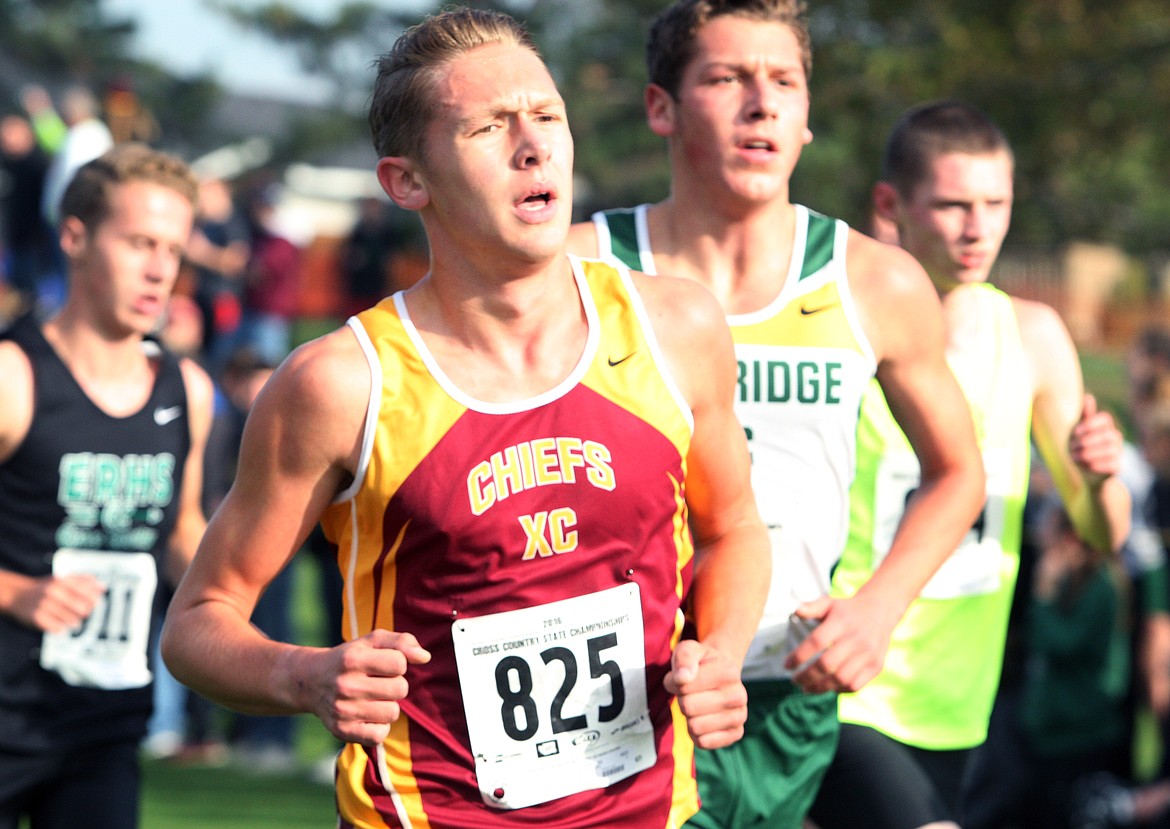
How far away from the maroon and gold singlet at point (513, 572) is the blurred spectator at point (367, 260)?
47.4 ft

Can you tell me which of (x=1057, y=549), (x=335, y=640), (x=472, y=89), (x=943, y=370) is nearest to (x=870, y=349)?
(x=943, y=370)

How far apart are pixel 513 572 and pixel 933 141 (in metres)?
2.44

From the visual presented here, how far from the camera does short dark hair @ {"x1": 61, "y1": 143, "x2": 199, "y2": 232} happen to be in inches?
193

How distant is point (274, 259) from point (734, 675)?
13.6 meters

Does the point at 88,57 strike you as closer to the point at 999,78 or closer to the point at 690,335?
the point at 999,78

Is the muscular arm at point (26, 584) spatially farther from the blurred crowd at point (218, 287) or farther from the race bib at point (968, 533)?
the blurred crowd at point (218, 287)

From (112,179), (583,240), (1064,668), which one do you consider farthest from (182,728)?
(583,240)

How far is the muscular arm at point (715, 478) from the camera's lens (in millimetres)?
3203

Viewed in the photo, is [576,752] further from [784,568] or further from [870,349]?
[870,349]

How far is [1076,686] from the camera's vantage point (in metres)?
8.17

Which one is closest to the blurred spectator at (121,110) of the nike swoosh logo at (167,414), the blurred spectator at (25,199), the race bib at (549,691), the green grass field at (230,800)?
the blurred spectator at (25,199)

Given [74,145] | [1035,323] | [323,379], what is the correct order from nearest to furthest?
[323,379] → [1035,323] → [74,145]

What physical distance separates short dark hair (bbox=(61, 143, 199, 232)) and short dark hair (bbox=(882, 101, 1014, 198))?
216cm

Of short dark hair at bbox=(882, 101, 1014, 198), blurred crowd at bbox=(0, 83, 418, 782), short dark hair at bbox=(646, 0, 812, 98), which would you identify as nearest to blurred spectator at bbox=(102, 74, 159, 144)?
blurred crowd at bbox=(0, 83, 418, 782)
